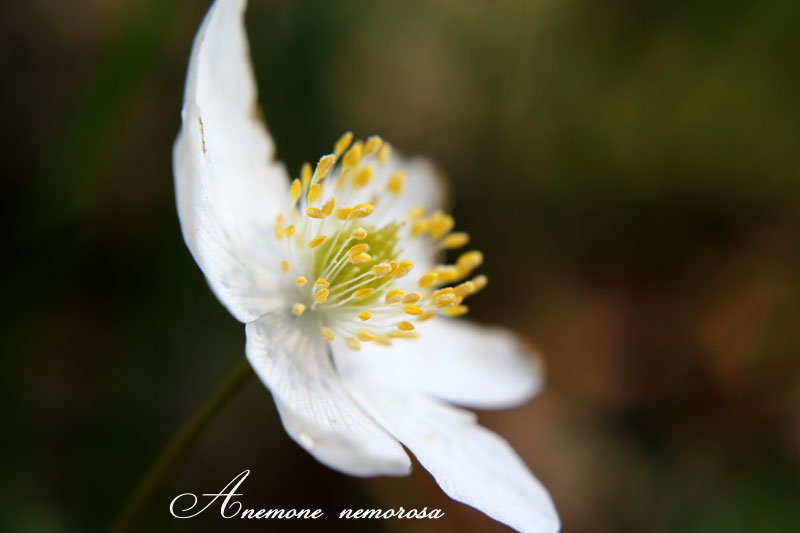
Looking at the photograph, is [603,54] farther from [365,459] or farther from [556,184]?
[365,459]

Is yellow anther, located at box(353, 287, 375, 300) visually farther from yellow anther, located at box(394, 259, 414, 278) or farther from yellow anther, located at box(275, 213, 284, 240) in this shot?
yellow anther, located at box(275, 213, 284, 240)

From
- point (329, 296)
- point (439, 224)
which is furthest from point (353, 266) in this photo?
point (439, 224)

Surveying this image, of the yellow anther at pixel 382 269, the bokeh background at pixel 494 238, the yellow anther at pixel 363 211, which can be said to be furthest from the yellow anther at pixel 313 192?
the bokeh background at pixel 494 238

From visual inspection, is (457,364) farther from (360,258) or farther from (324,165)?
(324,165)

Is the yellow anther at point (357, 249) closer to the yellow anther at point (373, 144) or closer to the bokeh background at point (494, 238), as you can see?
the yellow anther at point (373, 144)

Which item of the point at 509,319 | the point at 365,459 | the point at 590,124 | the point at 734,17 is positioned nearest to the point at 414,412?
the point at 365,459
